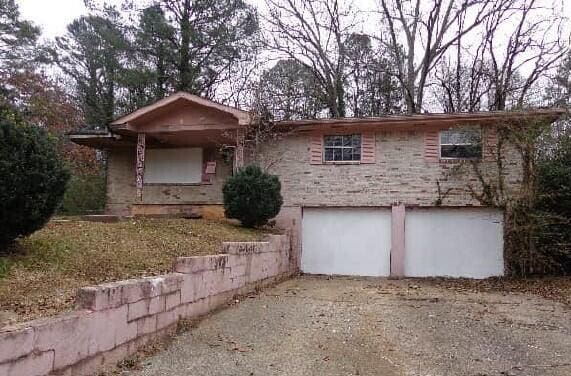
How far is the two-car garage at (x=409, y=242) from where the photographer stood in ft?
43.5

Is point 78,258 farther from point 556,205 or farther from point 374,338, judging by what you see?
point 556,205

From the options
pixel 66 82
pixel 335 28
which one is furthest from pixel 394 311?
pixel 66 82

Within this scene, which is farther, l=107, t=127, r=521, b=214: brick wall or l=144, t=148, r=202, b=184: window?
l=144, t=148, r=202, b=184: window

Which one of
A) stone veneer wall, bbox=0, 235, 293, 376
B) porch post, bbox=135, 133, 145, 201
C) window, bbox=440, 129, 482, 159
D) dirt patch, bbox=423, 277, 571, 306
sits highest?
window, bbox=440, 129, 482, 159

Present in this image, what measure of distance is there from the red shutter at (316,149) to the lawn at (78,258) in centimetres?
491

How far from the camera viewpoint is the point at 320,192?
14.2 m

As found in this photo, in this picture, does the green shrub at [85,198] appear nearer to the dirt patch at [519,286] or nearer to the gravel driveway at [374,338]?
the gravel driveway at [374,338]

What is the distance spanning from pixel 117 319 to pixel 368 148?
10128mm

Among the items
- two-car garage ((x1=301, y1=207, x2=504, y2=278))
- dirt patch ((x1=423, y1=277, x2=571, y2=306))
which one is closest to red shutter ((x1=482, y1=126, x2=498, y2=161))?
two-car garage ((x1=301, y1=207, x2=504, y2=278))

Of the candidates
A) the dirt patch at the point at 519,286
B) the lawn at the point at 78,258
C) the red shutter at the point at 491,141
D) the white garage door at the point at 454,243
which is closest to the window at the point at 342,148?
the white garage door at the point at 454,243

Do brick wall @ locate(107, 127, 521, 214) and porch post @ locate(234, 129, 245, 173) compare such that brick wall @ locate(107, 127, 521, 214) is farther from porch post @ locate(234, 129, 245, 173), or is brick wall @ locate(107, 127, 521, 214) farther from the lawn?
the lawn

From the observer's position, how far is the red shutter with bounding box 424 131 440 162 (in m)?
13.6

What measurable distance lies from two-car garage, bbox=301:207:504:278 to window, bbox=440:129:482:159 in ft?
4.70

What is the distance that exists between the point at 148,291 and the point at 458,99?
20584 millimetres
